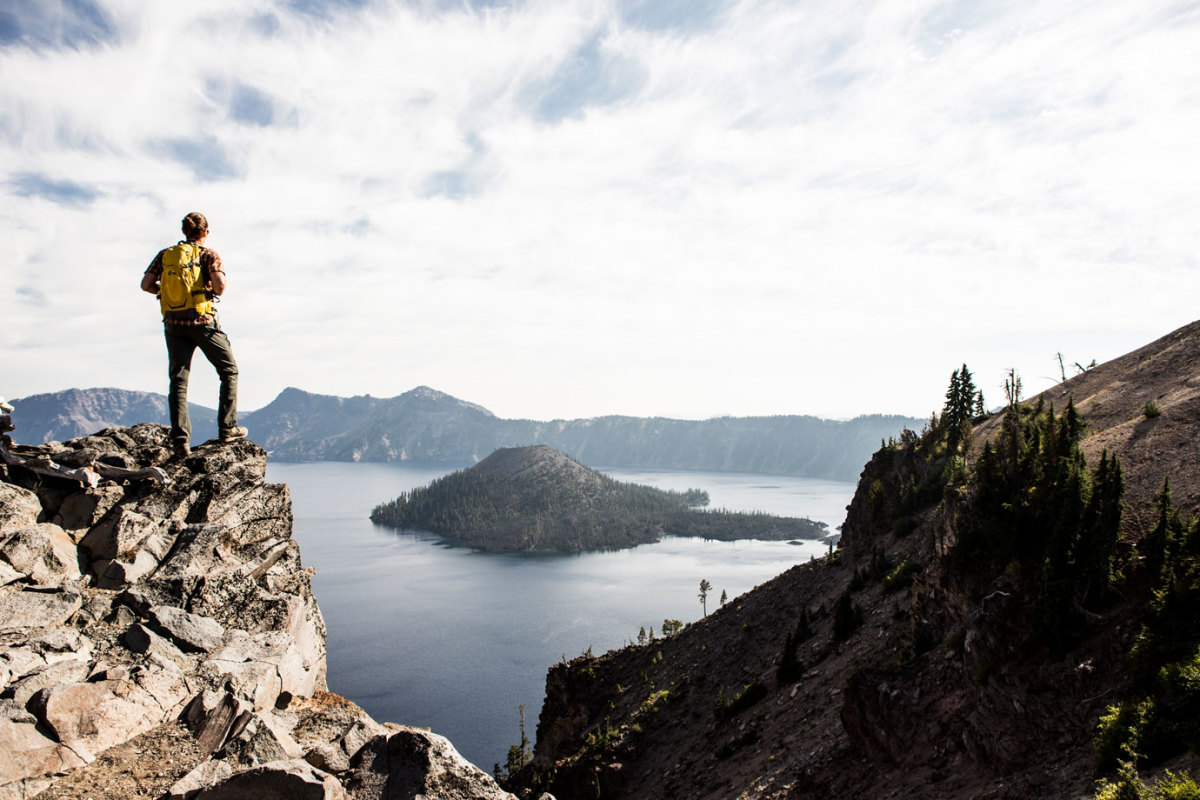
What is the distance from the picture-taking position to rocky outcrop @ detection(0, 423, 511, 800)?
9.14 m

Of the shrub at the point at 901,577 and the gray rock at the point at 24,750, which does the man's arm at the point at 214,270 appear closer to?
the gray rock at the point at 24,750

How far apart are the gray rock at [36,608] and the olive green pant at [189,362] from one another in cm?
394

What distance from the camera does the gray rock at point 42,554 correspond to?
12.1 metres

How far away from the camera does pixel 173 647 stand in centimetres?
1170

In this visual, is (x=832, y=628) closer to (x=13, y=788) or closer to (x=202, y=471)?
(x=202, y=471)

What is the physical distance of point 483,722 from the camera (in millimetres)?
78562

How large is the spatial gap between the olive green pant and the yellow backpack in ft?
1.24

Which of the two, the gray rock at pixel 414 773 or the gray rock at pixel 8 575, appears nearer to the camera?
the gray rock at pixel 414 773

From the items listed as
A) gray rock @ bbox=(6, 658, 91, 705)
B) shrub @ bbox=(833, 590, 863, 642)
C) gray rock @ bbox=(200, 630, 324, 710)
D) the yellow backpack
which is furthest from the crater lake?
the yellow backpack

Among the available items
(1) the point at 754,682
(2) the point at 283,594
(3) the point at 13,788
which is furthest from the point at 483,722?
(3) the point at 13,788

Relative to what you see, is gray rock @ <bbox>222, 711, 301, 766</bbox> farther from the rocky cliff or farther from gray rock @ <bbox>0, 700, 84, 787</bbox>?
the rocky cliff

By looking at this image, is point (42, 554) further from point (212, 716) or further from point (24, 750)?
point (212, 716)

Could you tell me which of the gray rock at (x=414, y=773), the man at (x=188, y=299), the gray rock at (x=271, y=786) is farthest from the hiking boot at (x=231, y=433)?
the gray rock at (x=271, y=786)

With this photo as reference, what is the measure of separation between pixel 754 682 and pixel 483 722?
5428cm
